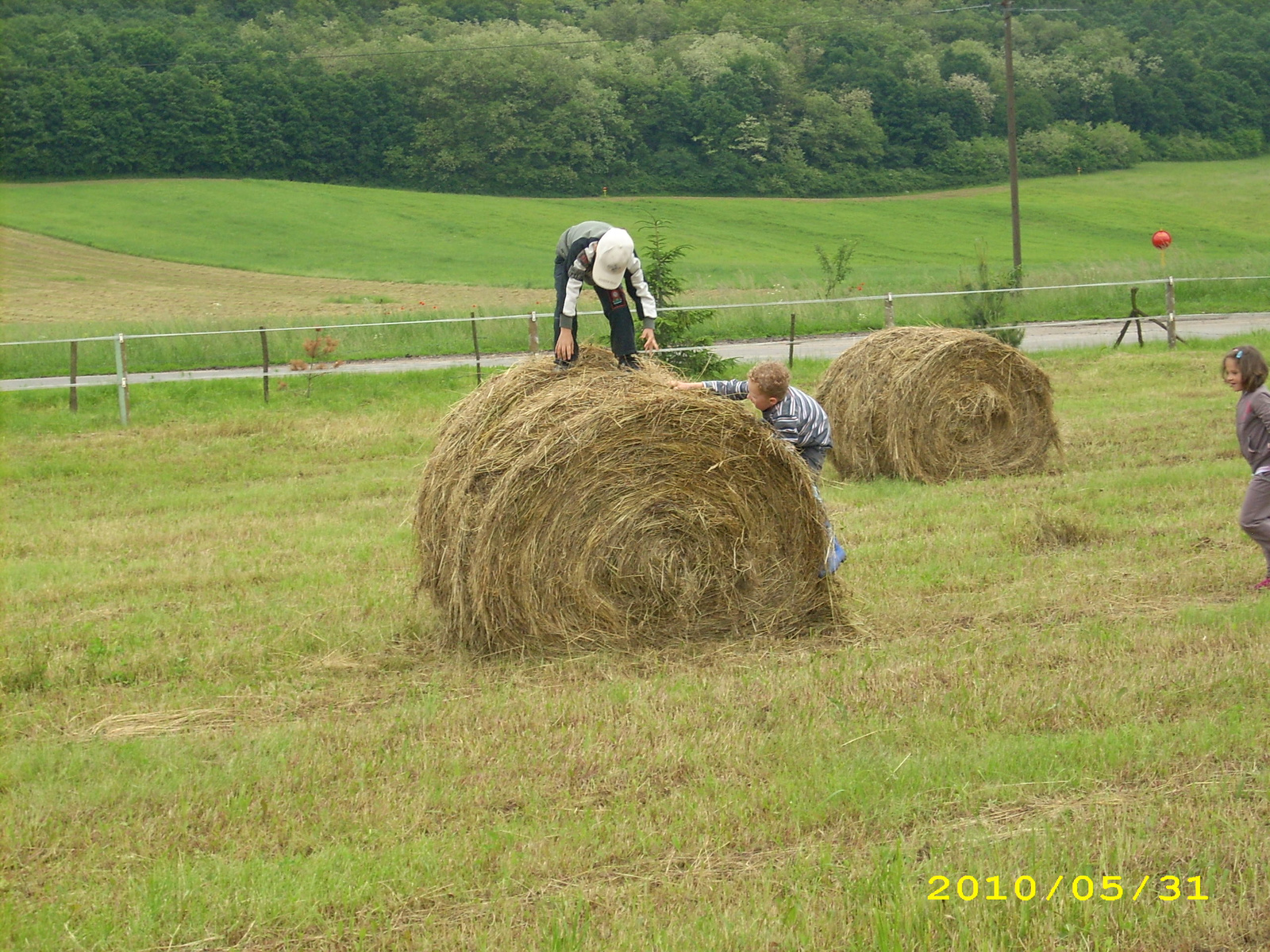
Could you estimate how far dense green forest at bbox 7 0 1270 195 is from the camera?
70188 mm

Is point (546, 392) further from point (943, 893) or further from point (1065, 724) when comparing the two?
point (943, 893)

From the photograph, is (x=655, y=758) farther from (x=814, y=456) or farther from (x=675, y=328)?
(x=675, y=328)

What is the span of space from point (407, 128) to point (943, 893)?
7652cm

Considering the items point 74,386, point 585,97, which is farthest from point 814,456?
point 585,97

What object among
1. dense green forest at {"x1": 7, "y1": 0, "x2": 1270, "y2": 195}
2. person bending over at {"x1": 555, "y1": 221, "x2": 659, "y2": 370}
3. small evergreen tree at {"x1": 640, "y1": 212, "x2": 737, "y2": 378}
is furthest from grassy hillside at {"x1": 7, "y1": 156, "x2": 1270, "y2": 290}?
person bending over at {"x1": 555, "y1": 221, "x2": 659, "y2": 370}

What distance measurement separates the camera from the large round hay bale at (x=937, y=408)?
12922mm

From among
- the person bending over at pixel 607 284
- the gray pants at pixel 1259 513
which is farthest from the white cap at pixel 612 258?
the gray pants at pixel 1259 513

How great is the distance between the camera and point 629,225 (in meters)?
59.4

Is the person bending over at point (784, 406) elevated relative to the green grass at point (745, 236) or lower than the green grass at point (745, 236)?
lower

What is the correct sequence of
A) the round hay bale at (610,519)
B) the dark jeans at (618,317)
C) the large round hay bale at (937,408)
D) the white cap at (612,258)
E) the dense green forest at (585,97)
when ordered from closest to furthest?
1. the round hay bale at (610,519)
2. the white cap at (612,258)
3. the dark jeans at (618,317)
4. the large round hay bale at (937,408)
5. the dense green forest at (585,97)

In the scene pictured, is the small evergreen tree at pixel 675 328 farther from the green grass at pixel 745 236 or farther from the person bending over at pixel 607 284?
the green grass at pixel 745 236

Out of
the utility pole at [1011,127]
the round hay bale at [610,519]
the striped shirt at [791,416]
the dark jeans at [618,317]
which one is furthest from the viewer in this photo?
the utility pole at [1011,127]

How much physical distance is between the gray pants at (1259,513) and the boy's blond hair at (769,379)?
304 cm
